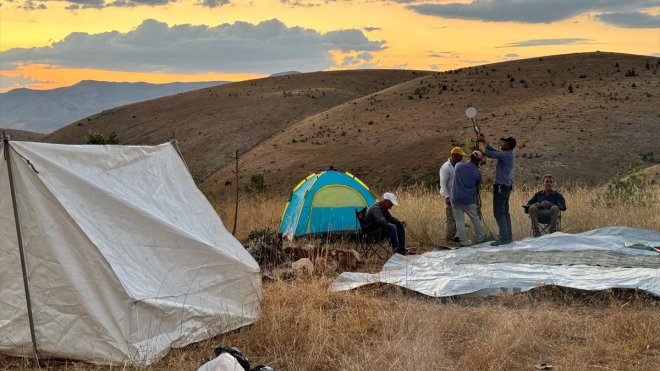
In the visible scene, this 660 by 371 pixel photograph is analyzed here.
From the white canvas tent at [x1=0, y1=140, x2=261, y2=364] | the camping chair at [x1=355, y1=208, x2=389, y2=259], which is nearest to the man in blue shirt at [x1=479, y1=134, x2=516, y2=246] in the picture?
the camping chair at [x1=355, y1=208, x2=389, y2=259]

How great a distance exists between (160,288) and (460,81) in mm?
52799

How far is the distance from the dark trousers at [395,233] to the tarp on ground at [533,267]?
2.10 feet

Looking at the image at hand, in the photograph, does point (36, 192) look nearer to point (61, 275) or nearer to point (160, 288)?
point (61, 275)

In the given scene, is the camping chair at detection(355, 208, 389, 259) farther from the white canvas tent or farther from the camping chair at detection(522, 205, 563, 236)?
the white canvas tent

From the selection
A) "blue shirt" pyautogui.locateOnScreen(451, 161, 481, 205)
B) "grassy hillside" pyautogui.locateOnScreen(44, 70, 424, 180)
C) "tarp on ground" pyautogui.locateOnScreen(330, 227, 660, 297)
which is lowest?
"grassy hillside" pyautogui.locateOnScreen(44, 70, 424, 180)

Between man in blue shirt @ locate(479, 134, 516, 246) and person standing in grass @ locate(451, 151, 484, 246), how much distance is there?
305mm

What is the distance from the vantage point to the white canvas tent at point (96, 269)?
6.16 m

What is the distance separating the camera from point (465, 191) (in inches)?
457

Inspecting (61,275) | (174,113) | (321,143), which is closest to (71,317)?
(61,275)

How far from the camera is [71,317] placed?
6.17m

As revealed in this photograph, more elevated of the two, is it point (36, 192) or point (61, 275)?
point (36, 192)

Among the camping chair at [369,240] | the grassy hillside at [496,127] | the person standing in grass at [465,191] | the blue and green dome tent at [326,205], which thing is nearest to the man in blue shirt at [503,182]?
the person standing in grass at [465,191]

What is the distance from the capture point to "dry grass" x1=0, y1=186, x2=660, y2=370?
20.3 ft

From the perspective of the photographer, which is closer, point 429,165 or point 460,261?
point 460,261
